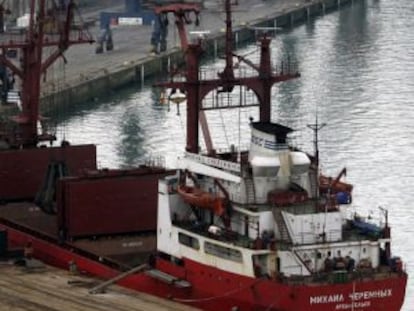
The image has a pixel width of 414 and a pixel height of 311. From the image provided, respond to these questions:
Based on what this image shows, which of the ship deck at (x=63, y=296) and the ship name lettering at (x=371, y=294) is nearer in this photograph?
the ship name lettering at (x=371, y=294)

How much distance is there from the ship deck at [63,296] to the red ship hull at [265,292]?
28 cm

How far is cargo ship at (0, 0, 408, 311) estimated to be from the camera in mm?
29891

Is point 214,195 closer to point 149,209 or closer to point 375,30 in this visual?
point 149,209

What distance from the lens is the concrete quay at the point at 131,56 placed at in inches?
2547

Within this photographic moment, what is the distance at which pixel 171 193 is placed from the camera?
3222 cm

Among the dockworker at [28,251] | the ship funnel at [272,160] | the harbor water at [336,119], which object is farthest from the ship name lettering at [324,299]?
the dockworker at [28,251]

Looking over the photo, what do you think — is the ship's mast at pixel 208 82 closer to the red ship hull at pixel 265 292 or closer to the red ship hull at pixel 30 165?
the red ship hull at pixel 265 292

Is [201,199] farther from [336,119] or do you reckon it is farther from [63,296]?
[336,119]

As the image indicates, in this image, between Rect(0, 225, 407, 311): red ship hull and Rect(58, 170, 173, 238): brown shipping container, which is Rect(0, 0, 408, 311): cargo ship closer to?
Rect(0, 225, 407, 311): red ship hull

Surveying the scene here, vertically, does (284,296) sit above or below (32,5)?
below

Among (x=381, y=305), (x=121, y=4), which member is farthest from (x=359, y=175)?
(x=121, y=4)

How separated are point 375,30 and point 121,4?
13.3m

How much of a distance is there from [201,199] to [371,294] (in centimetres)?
335

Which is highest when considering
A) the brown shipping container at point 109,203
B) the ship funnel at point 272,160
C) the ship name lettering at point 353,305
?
the ship funnel at point 272,160
